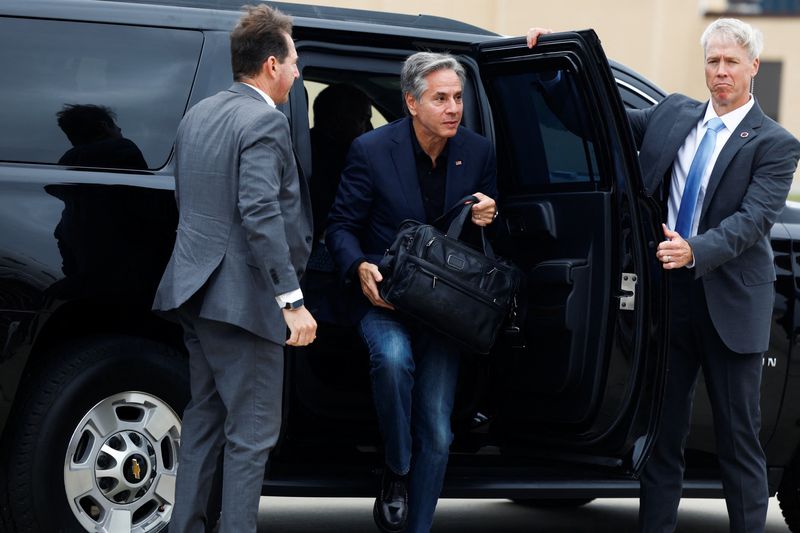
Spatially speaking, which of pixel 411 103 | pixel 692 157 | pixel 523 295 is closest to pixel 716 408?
pixel 523 295

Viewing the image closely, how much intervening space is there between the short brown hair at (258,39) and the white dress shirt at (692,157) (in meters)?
1.46

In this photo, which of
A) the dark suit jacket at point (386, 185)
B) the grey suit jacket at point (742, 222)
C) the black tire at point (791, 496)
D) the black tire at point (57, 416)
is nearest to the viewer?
the black tire at point (57, 416)

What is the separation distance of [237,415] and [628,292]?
1337 mm

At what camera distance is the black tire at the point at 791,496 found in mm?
5285

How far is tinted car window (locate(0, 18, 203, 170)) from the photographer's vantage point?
14.0 feet

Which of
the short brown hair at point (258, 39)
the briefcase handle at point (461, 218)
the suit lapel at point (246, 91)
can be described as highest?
the short brown hair at point (258, 39)

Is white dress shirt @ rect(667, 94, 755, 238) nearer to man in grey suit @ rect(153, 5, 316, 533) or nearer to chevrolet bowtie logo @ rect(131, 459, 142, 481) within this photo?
man in grey suit @ rect(153, 5, 316, 533)

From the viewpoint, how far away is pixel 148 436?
170 inches

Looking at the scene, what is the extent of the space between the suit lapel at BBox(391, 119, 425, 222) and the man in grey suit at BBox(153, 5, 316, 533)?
1.99 ft

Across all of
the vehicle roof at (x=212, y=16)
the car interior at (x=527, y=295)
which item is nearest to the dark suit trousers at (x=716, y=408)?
the car interior at (x=527, y=295)

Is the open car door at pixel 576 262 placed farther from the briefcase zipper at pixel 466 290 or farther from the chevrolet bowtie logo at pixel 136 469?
the chevrolet bowtie logo at pixel 136 469

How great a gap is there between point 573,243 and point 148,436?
1.54 metres

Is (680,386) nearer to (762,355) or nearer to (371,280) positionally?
(762,355)

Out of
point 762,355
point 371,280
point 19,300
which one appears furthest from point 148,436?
Result: point 762,355
